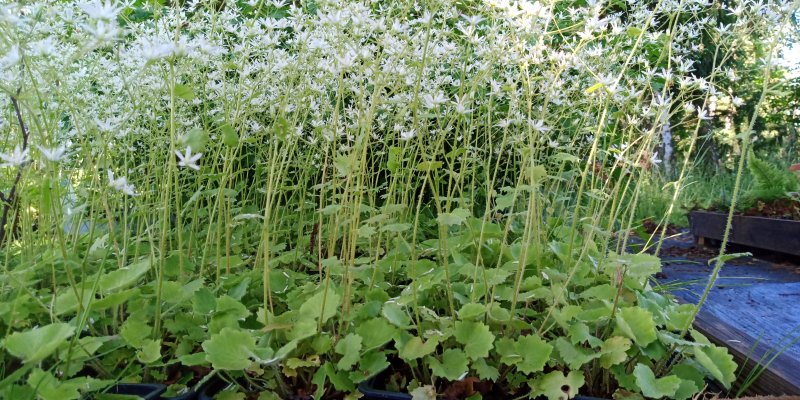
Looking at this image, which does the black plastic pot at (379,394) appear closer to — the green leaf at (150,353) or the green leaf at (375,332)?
the green leaf at (375,332)

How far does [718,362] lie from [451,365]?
46 centimetres

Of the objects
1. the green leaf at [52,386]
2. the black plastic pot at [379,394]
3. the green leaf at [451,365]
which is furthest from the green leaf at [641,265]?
the green leaf at [52,386]

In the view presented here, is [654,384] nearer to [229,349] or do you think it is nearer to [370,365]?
[370,365]

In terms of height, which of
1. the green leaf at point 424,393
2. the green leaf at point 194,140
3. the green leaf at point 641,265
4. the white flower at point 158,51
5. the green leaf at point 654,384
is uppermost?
the white flower at point 158,51

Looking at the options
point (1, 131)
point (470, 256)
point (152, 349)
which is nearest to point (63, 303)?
point (152, 349)

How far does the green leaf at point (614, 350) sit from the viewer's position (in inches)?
36.5

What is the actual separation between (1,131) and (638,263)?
143cm

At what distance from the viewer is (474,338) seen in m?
0.95

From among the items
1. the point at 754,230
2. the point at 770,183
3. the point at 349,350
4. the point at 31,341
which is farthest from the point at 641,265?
the point at 770,183

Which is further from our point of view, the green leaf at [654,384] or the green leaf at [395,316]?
the green leaf at [395,316]

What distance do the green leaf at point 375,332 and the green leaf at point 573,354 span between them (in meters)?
0.28

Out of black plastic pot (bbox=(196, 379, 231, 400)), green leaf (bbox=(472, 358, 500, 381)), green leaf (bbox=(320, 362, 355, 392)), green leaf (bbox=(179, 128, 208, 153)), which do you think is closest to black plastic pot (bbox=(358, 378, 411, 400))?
green leaf (bbox=(320, 362, 355, 392))

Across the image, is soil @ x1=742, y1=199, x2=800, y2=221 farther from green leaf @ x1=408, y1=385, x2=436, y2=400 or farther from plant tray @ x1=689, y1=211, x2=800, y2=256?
green leaf @ x1=408, y1=385, x2=436, y2=400

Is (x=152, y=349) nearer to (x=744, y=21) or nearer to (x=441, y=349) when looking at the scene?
(x=441, y=349)
